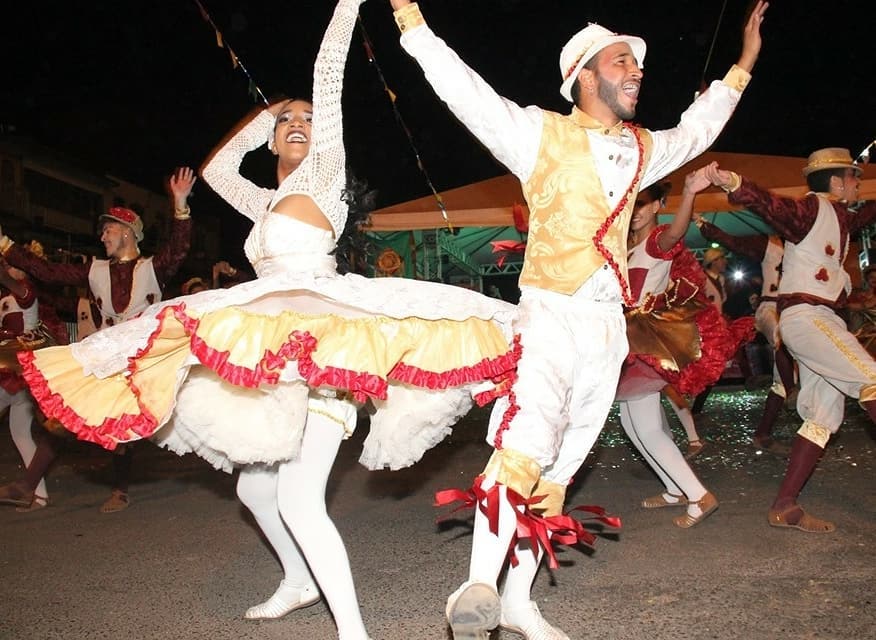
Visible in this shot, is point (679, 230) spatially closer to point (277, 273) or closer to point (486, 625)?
point (277, 273)

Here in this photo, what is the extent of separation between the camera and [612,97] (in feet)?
10.3

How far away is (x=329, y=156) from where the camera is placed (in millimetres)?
3143

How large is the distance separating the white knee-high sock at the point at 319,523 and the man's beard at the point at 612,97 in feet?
5.43

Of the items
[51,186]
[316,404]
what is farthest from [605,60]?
[51,186]

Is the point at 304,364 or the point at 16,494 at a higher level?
the point at 304,364

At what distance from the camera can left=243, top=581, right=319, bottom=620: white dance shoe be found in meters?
3.41

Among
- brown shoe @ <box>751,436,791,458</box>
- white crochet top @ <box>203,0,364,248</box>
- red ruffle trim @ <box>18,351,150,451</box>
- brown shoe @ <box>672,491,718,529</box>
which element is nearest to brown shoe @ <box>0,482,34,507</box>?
red ruffle trim @ <box>18,351,150,451</box>

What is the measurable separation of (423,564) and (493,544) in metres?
1.56

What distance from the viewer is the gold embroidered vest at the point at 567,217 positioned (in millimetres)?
2957

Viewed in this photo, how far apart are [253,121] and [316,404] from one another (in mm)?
1534

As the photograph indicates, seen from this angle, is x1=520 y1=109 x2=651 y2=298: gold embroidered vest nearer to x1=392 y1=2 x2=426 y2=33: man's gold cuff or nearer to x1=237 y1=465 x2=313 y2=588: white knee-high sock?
x1=392 y1=2 x2=426 y2=33: man's gold cuff

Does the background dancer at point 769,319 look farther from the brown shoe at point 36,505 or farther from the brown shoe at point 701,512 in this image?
the brown shoe at point 36,505

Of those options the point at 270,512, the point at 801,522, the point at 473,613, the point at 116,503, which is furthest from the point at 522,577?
the point at 116,503

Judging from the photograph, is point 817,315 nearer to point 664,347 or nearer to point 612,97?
point 664,347
